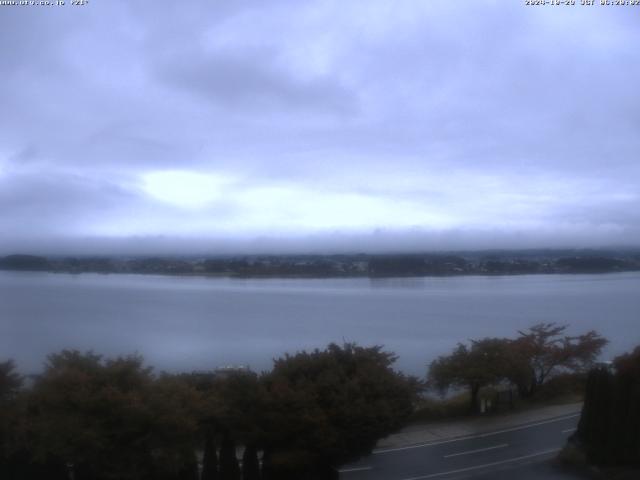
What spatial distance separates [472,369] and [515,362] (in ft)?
5.25

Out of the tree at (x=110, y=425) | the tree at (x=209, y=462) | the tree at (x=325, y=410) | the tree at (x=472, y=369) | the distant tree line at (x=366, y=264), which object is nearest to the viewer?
the tree at (x=110, y=425)

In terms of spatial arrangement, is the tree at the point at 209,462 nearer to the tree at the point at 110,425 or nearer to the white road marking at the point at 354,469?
the tree at the point at 110,425

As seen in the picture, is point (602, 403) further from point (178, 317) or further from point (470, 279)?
point (470, 279)

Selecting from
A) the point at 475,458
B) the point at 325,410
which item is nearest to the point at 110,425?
Answer: the point at 325,410

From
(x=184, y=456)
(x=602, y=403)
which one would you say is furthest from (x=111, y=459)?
(x=602, y=403)

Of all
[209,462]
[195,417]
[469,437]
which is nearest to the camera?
[195,417]

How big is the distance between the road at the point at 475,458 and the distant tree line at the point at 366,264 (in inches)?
768

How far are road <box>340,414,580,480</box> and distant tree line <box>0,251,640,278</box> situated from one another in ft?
64.0

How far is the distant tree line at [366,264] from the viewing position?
33.7 meters

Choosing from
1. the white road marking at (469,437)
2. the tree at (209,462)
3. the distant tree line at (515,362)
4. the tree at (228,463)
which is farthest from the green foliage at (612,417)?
the tree at (209,462)

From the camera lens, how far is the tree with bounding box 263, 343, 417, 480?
1130cm

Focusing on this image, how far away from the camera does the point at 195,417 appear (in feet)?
34.6

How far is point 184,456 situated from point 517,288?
124 ft

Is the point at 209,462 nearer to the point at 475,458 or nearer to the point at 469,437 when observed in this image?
the point at 475,458
